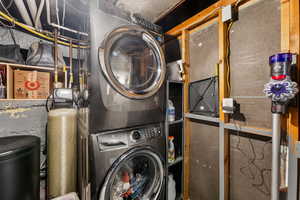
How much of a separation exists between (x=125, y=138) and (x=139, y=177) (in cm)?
57

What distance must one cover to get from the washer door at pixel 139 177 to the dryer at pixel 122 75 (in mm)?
313

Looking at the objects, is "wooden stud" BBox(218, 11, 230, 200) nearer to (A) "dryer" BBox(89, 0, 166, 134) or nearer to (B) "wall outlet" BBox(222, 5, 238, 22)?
(B) "wall outlet" BBox(222, 5, 238, 22)

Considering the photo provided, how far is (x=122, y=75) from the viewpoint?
1111 millimetres

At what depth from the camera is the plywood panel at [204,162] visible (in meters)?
1.20

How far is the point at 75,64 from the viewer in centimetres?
201

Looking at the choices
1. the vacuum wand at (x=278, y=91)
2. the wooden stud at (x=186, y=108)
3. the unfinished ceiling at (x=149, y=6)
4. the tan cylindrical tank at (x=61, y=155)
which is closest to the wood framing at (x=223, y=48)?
the wooden stud at (x=186, y=108)

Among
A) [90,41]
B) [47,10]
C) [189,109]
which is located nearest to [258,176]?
[189,109]

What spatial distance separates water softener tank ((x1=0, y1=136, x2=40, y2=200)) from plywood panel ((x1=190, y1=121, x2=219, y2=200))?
159cm

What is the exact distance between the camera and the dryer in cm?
86

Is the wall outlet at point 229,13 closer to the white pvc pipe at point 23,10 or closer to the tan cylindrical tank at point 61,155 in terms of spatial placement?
the tan cylindrical tank at point 61,155

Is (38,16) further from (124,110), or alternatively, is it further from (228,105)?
(228,105)

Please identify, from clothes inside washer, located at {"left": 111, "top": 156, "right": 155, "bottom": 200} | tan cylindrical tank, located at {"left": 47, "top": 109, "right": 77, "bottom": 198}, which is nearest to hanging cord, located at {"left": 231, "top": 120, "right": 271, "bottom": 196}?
clothes inside washer, located at {"left": 111, "top": 156, "right": 155, "bottom": 200}

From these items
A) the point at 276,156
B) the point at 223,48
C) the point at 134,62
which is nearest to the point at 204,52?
the point at 223,48

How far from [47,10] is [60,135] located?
1.41m
